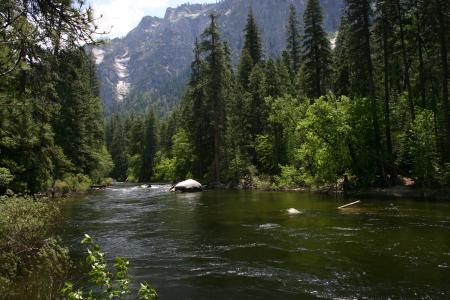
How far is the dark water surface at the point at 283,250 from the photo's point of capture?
944 centimetres

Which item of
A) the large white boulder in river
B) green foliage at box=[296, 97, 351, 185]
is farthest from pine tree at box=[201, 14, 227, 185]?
green foliage at box=[296, 97, 351, 185]

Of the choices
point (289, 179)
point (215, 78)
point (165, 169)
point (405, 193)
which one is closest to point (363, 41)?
point (405, 193)

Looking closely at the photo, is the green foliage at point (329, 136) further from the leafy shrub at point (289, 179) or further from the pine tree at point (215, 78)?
the pine tree at point (215, 78)

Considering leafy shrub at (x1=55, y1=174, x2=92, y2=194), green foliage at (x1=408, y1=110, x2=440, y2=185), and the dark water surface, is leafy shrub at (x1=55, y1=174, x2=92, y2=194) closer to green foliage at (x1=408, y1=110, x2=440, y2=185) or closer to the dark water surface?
the dark water surface

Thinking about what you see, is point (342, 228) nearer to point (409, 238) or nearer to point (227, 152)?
point (409, 238)

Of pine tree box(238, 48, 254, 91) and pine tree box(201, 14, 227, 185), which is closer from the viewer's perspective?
pine tree box(201, 14, 227, 185)

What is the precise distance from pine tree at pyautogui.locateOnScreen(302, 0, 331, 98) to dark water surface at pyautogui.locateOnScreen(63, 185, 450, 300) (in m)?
24.1

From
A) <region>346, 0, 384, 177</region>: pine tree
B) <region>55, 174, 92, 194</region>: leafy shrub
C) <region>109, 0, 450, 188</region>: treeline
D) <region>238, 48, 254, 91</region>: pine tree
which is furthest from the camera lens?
<region>238, 48, 254, 91</region>: pine tree

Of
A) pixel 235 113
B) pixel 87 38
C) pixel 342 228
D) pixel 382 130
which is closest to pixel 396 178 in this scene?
pixel 382 130

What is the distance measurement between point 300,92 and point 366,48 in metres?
15.9

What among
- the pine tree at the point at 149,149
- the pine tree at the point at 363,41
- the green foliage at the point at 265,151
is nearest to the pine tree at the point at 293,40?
the green foliage at the point at 265,151

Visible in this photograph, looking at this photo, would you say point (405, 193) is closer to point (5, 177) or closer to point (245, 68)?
point (5, 177)

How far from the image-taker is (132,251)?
531 inches

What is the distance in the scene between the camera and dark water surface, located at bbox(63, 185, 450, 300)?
31.0 feet
